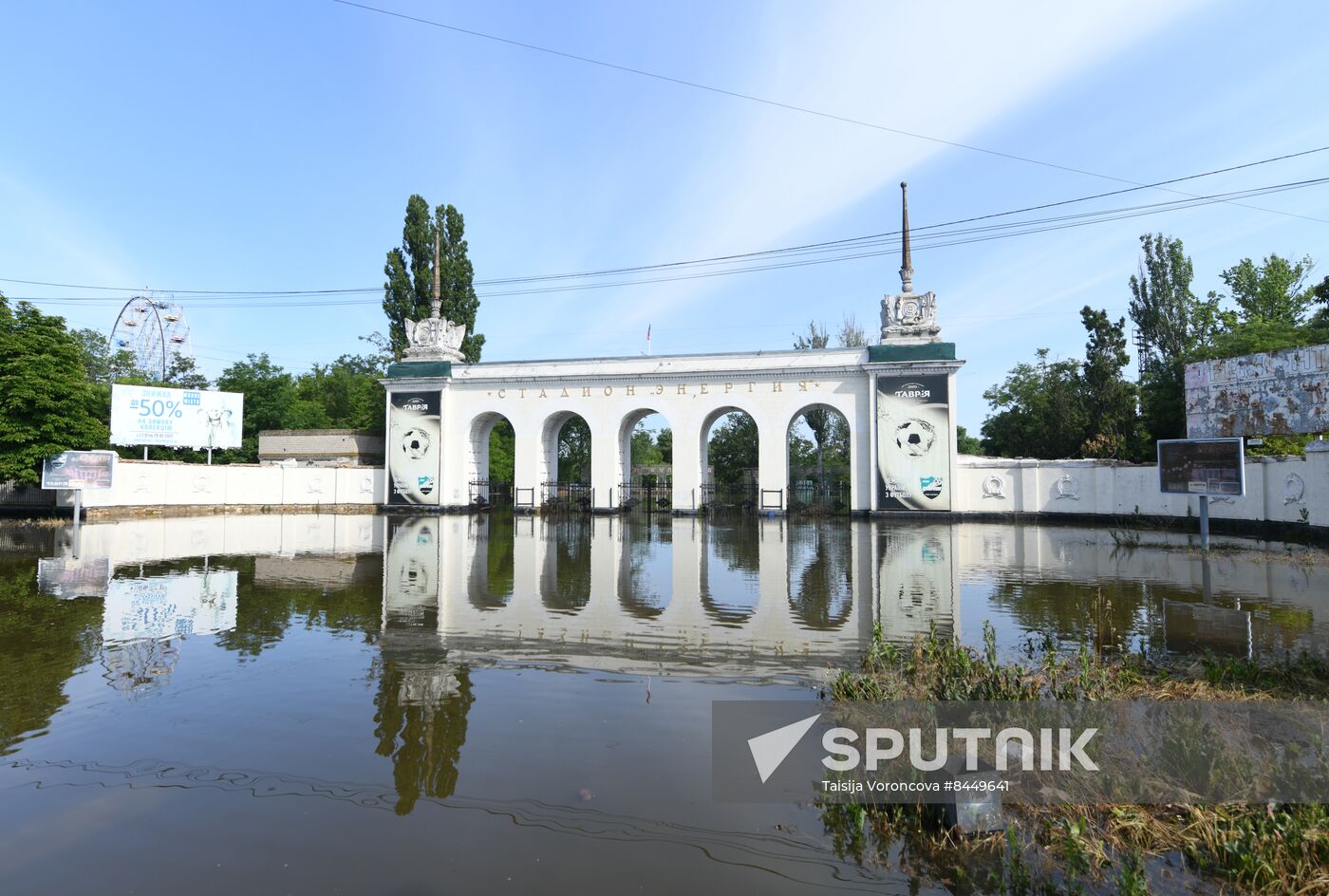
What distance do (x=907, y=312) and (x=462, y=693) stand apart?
85.8ft

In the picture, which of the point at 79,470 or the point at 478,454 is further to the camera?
the point at 478,454

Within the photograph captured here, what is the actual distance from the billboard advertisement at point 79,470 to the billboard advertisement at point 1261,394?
38740 millimetres

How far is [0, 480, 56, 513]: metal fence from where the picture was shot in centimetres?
2761

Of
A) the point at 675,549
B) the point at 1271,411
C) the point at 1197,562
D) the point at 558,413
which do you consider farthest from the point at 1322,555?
the point at 558,413

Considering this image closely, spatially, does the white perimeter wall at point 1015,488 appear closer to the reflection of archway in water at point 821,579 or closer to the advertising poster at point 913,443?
the advertising poster at point 913,443

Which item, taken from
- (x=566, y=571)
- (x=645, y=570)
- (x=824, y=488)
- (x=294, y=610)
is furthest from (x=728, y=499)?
(x=294, y=610)

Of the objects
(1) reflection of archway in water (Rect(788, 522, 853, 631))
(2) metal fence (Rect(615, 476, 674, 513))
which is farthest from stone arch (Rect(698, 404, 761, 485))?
(1) reflection of archway in water (Rect(788, 522, 853, 631))

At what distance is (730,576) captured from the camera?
12859 mm

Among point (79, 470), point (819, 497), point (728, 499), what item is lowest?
point (728, 499)

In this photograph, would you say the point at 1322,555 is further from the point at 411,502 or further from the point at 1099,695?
Result: the point at 411,502

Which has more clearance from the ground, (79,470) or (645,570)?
(79,470)

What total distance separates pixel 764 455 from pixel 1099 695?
24.8 metres

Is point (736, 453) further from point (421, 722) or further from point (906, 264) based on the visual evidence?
point (421, 722)

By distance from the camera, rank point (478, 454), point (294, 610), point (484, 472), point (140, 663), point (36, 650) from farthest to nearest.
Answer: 1. point (484, 472)
2. point (478, 454)
3. point (294, 610)
4. point (36, 650)
5. point (140, 663)
